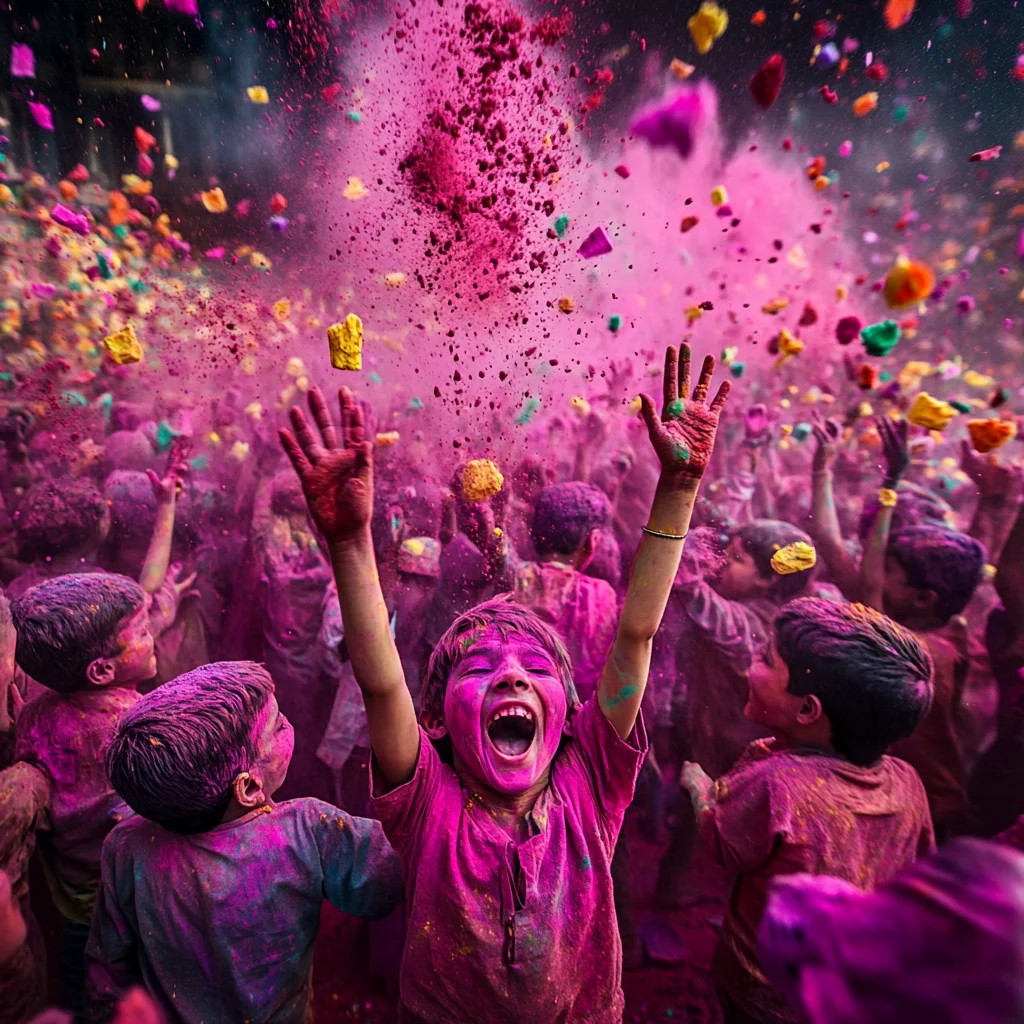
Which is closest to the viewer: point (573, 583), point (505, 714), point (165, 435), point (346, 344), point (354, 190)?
point (505, 714)

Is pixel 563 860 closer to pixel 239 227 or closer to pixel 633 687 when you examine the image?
pixel 633 687

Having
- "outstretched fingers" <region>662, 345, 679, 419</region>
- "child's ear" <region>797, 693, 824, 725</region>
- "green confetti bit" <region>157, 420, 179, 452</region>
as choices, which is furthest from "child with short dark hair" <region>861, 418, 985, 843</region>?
"green confetti bit" <region>157, 420, 179, 452</region>

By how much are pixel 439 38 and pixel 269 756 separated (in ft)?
9.95

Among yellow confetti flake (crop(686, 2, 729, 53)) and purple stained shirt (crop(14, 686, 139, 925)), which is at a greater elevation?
yellow confetti flake (crop(686, 2, 729, 53))

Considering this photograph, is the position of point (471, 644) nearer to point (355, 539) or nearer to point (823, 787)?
point (355, 539)

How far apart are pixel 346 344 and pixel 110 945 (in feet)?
6.38

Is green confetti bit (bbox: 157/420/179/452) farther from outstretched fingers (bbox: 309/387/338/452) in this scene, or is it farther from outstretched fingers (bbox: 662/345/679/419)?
outstretched fingers (bbox: 662/345/679/419)

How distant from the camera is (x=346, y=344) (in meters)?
2.16

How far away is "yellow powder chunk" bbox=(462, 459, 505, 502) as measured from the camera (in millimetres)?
2875

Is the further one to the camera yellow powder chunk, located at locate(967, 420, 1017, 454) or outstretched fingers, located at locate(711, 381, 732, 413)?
yellow powder chunk, located at locate(967, 420, 1017, 454)

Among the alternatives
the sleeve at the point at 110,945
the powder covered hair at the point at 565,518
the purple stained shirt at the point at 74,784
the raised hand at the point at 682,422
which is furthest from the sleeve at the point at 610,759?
the purple stained shirt at the point at 74,784

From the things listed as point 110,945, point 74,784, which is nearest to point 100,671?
point 74,784

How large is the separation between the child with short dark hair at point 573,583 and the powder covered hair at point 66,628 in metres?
1.58

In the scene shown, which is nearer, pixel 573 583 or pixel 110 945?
pixel 110 945
